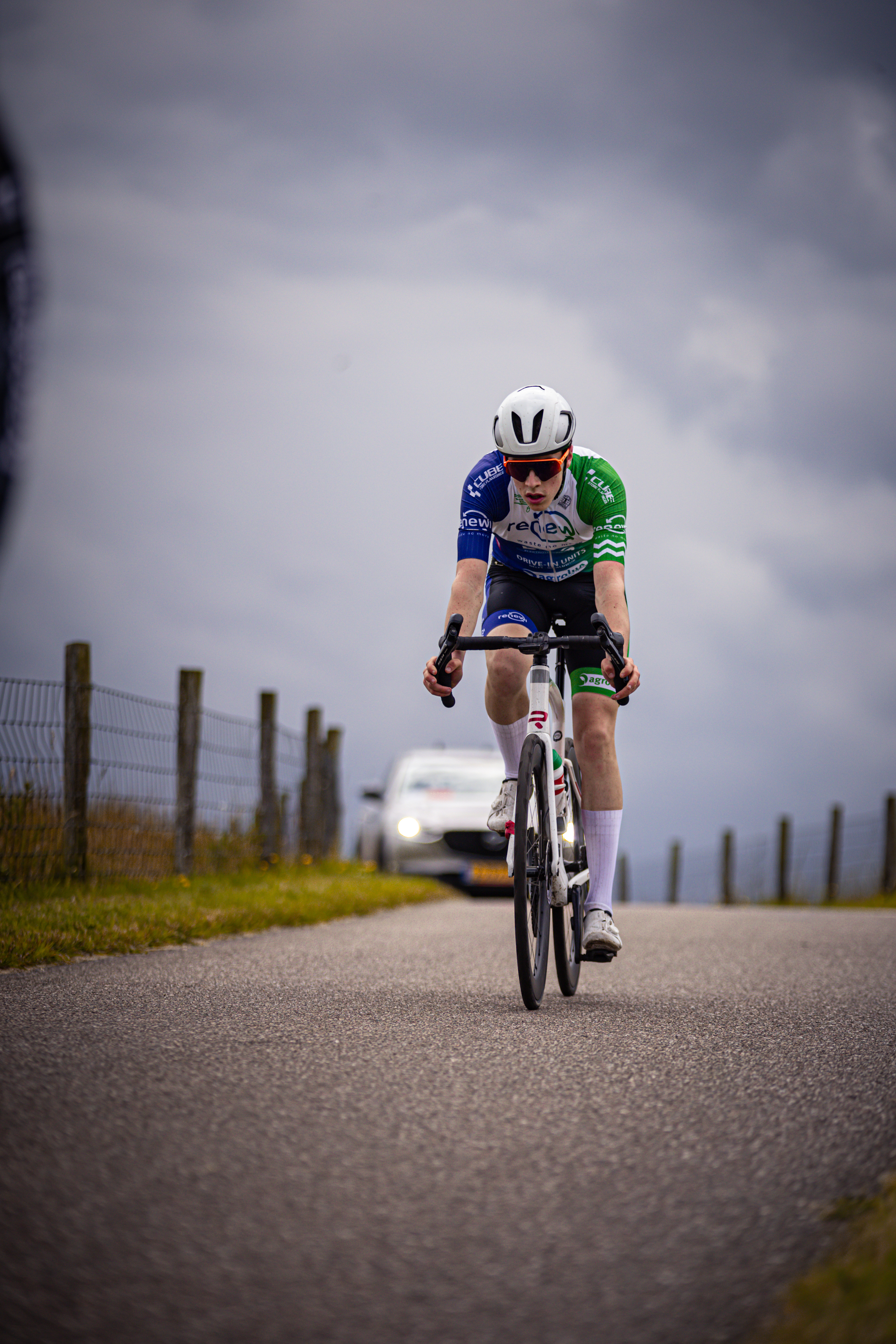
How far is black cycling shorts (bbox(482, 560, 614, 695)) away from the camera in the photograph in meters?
5.58

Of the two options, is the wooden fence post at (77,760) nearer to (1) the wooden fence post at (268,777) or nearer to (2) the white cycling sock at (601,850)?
(1) the wooden fence post at (268,777)

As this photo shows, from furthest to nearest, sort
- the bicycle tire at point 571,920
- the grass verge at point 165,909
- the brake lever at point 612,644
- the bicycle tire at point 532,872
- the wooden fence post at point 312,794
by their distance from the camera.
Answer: the wooden fence post at point 312,794, the grass verge at point 165,909, the bicycle tire at point 571,920, the brake lever at point 612,644, the bicycle tire at point 532,872

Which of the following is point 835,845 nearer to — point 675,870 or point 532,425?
point 675,870

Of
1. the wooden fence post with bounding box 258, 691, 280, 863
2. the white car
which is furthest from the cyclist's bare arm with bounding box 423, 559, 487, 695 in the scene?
the white car

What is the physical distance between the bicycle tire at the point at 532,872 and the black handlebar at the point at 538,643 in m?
0.38

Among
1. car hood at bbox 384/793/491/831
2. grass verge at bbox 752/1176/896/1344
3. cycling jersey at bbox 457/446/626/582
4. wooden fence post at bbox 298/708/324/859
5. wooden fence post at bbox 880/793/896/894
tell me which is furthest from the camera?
wooden fence post at bbox 880/793/896/894

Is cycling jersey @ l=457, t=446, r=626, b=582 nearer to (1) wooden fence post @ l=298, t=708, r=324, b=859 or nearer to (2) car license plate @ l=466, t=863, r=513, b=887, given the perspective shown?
(2) car license plate @ l=466, t=863, r=513, b=887

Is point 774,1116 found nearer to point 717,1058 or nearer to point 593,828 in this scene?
point 717,1058

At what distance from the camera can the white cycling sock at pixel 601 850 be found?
559 centimetres

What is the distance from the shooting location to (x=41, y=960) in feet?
18.8

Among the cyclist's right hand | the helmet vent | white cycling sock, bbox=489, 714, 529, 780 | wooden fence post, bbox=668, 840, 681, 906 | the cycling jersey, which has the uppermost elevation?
the helmet vent

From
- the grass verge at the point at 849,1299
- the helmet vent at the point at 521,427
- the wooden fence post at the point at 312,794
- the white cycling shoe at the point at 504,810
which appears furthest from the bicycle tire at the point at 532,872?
the wooden fence post at the point at 312,794

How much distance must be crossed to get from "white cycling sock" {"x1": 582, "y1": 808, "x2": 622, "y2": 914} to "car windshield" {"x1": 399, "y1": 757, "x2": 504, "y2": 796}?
9.28 meters

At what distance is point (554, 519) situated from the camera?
5504 mm
